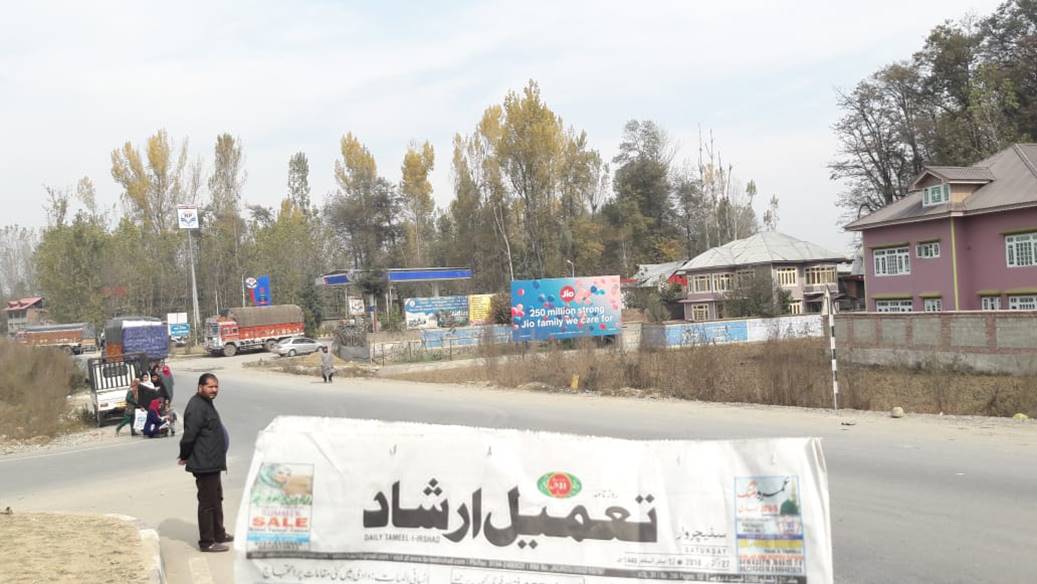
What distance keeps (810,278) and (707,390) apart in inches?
1827

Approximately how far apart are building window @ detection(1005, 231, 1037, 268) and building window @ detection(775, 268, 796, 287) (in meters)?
26.6

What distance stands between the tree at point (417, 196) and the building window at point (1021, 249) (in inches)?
2054

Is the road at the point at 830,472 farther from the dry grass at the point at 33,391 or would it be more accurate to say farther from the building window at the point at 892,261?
the building window at the point at 892,261

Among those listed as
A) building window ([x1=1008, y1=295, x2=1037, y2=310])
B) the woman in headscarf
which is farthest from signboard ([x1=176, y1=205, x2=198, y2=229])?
building window ([x1=1008, y1=295, x2=1037, y2=310])

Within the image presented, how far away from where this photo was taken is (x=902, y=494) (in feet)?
29.0

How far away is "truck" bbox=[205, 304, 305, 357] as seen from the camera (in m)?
52.7

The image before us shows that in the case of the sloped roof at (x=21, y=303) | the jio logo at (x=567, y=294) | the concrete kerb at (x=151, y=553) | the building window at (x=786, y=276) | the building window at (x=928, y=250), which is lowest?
the concrete kerb at (x=151, y=553)

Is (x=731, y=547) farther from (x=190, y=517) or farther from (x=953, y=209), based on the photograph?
(x=953, y=209)

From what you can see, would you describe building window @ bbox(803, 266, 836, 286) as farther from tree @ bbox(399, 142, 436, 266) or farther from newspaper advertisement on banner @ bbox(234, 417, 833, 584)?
newspaper advertisement on banner @ bbox(234, 417, 833, 584)

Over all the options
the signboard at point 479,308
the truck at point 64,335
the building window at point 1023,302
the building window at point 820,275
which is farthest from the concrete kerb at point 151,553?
the building window at point 820,275

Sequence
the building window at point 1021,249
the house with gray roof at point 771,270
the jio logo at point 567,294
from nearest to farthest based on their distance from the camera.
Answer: the jio logo at point 567,294, the building window at point 1021,249, the house with gray roof at point 771,270

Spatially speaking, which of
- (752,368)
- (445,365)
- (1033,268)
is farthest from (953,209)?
(445,365)

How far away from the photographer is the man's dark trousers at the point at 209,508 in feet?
25.0

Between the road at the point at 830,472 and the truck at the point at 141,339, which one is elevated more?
the truck at the point at 141,339
